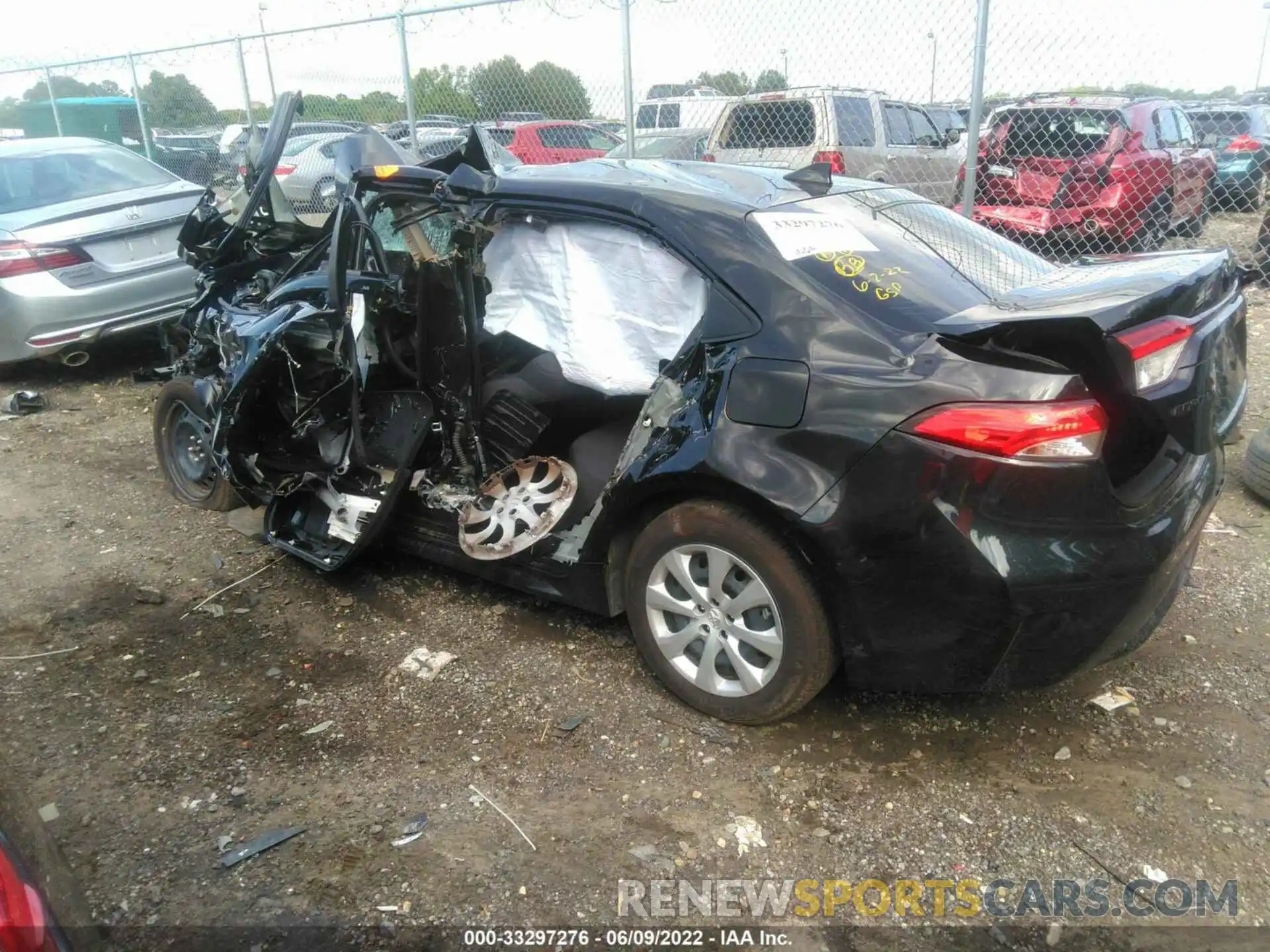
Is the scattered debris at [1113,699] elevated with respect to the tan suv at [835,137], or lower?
lower

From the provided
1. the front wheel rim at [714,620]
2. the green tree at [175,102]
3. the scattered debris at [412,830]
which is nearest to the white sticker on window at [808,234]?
the front wheel rim at [714,620]

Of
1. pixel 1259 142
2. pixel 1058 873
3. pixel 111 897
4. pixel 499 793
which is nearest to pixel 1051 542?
pixel 1058 873

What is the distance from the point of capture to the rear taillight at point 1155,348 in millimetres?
2285

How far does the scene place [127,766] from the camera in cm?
280

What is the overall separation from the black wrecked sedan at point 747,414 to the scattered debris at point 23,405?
368cm

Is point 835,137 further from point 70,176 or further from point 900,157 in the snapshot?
point 70,176

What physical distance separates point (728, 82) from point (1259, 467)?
16.6ft

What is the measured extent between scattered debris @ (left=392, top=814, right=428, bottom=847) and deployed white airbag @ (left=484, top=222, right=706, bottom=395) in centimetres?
147

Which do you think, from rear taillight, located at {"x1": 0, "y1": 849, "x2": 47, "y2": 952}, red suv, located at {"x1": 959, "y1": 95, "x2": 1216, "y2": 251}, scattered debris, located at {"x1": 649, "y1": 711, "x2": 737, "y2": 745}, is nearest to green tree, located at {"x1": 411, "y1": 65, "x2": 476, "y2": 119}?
red suv, located at {"x1": 959, "y1": 95, "x2": 1216, "y2": 251}

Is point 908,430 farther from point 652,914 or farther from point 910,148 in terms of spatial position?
point 910,148

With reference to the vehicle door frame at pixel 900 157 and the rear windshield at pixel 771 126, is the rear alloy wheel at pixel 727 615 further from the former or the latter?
Answer: the vehicle door frame at pixel 900 157

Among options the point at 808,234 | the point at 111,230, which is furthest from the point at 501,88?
the point at 808,234

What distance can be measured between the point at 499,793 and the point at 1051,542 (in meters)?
1.66

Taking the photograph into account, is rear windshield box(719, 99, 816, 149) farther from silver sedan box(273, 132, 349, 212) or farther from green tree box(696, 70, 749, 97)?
silver sedan box(273, 132, 349, 212)
